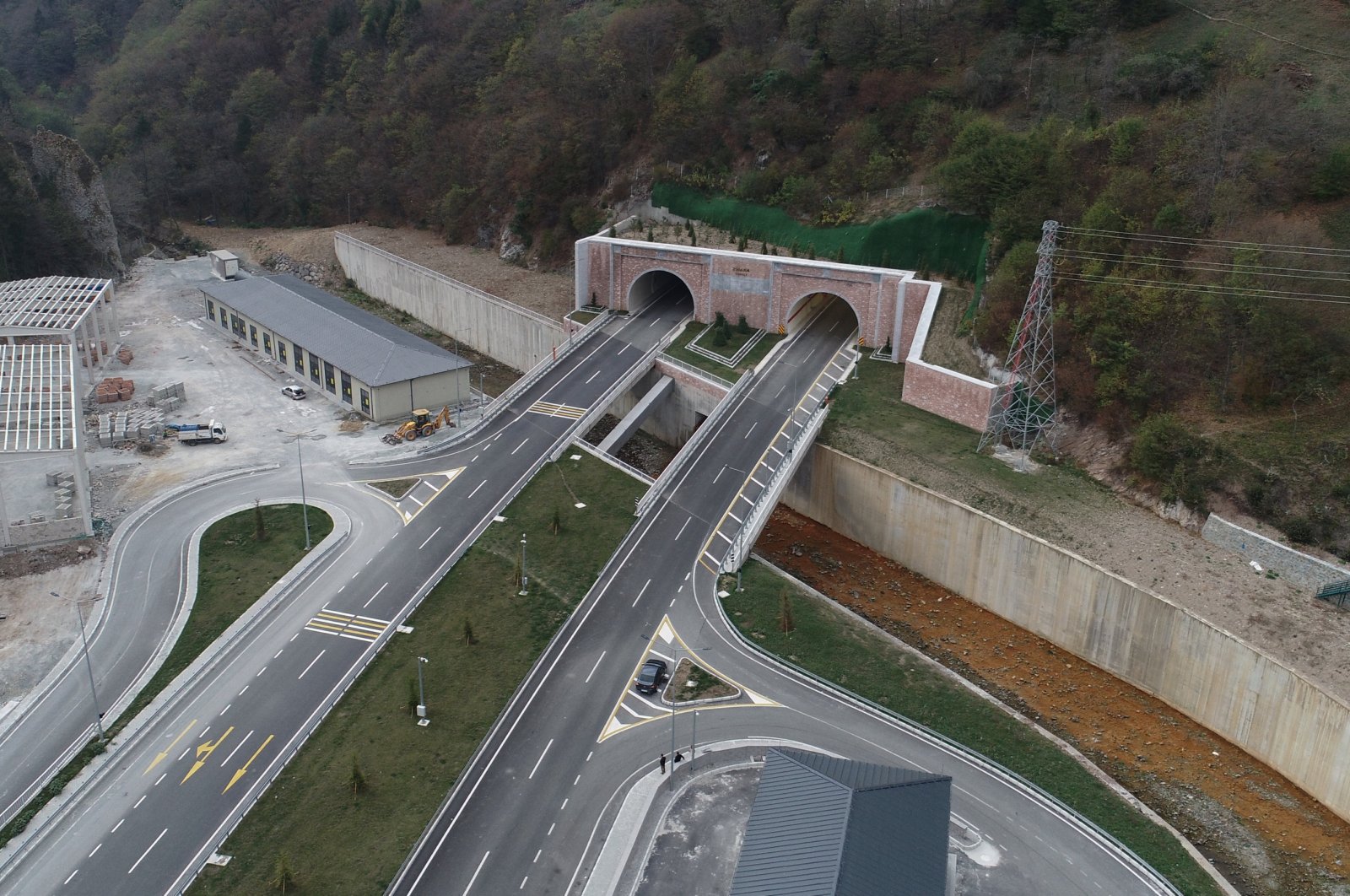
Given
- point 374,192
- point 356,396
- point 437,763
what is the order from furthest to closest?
point 374,192 < point 356,396 < point 437,763

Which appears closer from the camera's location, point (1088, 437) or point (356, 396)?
point (1088, 437)

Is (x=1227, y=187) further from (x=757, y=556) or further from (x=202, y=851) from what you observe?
(x=202, y=851)

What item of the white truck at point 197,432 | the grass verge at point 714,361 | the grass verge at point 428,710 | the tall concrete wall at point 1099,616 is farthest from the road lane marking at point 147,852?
the grass verge at point 714,361

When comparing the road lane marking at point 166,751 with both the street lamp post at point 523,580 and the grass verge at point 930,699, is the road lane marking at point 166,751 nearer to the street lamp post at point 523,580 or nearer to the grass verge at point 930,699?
the street lamp post at point 523,580

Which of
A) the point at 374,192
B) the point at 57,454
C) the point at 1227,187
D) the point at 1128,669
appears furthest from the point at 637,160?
the point at 1128,669

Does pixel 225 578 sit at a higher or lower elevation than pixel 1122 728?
higher

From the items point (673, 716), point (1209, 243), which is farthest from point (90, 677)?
point (1209, 243)

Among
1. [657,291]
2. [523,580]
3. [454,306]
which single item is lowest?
→ [523,580]

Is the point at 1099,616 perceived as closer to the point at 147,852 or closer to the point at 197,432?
the point at 147,852
